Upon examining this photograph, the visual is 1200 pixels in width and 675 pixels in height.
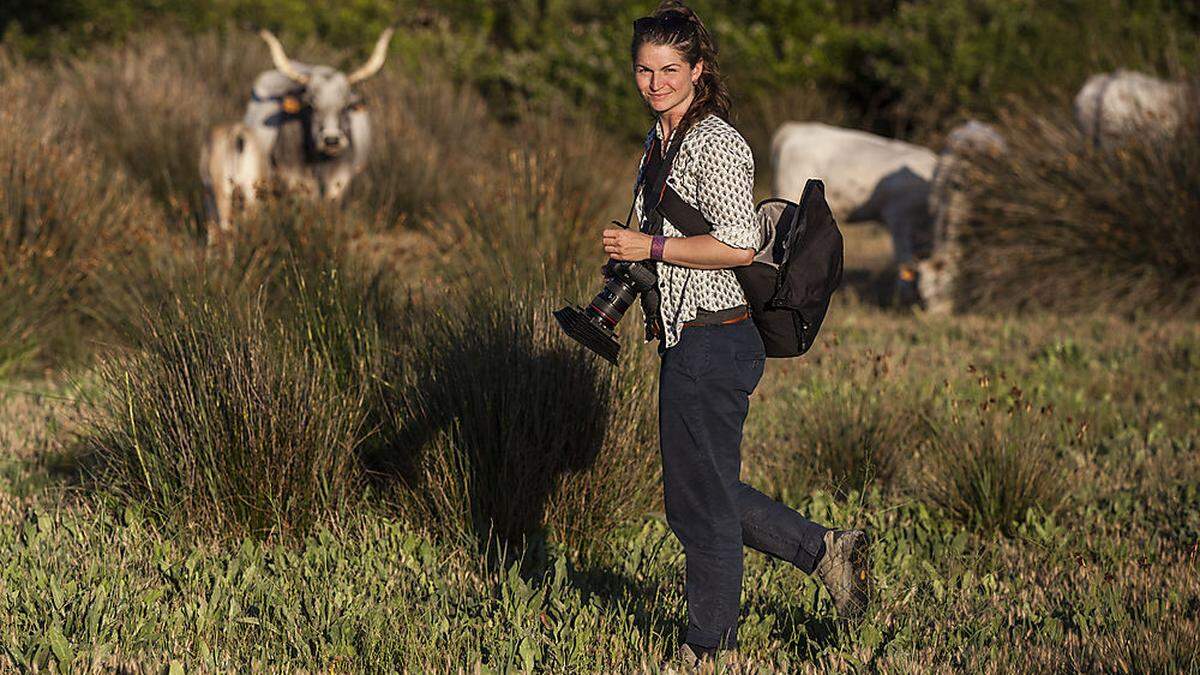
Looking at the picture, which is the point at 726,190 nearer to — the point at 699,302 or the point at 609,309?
the point at 699,302

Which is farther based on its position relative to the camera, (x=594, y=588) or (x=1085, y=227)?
(x=1085, y=227)

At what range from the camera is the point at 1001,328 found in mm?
9188

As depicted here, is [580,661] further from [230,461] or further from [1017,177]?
[1017,177]

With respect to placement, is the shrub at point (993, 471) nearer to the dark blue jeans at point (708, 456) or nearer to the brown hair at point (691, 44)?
the dark blue jeans at point (708, 456)

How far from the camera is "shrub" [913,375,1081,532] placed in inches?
214

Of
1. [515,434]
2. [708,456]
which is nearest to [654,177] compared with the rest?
[708,456]

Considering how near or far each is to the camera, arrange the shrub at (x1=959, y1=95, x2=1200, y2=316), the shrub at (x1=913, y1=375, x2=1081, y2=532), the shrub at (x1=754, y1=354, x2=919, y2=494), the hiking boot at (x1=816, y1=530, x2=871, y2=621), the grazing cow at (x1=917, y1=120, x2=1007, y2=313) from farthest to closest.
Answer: the grazing cow at (x1=917, y1=120, x2=1007, y2=313) → the shrub at (x1=959, y1=95, x2=1200, y2=316) → the shrub at (x1=754, y1=354, x2=919, y2=494) → the shrub at (x1=913, y1=375, x2=1081, y2=532) → the hiking boot at (x1=816, y1=530, x2=871, y2=621)

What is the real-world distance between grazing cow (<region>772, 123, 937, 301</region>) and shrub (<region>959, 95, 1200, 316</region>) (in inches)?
29.5

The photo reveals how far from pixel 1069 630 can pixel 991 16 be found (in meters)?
12.6

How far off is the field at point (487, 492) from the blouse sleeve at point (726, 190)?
3.87 feet

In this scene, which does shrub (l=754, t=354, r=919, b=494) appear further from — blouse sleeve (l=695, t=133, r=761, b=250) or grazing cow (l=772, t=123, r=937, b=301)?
grazing cow (l=772, t=123, r=937, b=301)

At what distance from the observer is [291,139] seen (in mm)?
10023

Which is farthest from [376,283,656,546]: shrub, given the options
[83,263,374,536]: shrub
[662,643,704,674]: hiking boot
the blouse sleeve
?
the blouse sleeve

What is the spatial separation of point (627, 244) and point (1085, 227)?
6845mm
